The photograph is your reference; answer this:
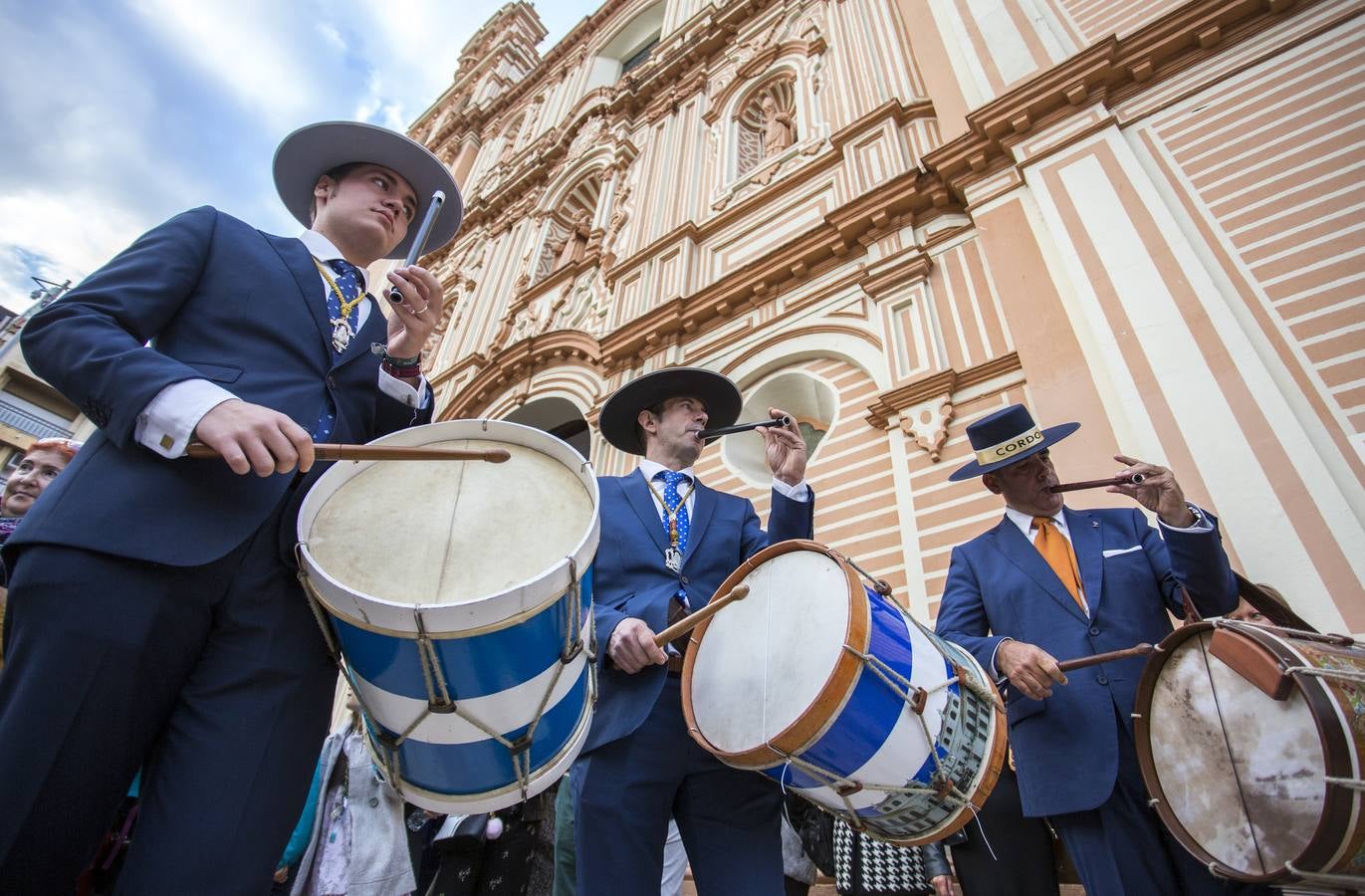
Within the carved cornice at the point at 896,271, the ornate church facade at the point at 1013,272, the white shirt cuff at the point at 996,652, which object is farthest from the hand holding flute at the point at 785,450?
the carved cornice at the point at 896,271

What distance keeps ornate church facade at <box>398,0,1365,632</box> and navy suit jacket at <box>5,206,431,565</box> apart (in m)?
3.42

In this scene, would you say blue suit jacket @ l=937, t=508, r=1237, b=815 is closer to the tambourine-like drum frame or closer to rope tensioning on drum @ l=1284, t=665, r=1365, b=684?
the tambourine-like drum frame

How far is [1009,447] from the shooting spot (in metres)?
2.44

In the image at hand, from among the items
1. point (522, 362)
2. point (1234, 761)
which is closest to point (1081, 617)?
point (1234, 761)

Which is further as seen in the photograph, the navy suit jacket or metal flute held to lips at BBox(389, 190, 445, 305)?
metal flute held to lips at BBox(389, 190, 445, 305)

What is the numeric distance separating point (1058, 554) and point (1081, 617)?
10.6 inches

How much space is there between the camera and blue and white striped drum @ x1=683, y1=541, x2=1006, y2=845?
159cm

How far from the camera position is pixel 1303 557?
8.77ft

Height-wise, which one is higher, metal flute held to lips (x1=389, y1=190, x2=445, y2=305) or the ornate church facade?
the ornate church facade

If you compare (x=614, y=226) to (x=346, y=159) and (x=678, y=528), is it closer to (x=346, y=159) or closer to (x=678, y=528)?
(x=346, y=159)

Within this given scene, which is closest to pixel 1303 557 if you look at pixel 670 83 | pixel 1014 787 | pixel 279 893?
pixel 1014 787

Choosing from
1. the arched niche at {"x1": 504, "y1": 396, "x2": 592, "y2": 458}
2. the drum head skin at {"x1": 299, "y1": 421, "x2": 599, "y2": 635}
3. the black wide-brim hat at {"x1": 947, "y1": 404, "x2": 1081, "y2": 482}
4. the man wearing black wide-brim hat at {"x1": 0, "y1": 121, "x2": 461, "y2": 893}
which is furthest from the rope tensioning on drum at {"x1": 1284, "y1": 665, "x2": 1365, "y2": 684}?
the arched niche at {"x1": 504, "y1": 396, "x2": 592, "y2": 458}

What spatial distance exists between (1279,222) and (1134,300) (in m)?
0.82

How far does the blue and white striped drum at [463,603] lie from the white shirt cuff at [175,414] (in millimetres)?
265
